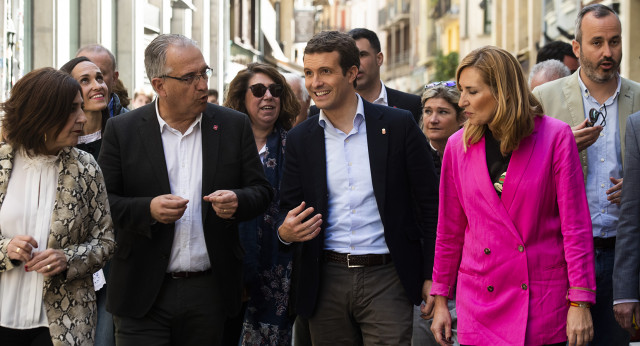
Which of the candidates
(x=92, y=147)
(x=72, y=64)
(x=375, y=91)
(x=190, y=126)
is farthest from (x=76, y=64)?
(x=375, y=91)

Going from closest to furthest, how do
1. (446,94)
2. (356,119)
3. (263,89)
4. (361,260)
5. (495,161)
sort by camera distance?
(495,161) < (361,260) < (356,119) < (446,94) < (263,89)

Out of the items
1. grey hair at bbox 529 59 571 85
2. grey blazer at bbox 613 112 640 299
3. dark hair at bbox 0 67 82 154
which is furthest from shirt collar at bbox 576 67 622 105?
dark hair at bbox 0 67 82 154

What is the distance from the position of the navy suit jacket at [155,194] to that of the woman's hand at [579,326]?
1.75 m

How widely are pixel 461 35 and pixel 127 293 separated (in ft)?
162

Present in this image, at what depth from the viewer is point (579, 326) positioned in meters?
4.48

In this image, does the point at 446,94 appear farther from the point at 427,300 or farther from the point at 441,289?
the point at 441,289

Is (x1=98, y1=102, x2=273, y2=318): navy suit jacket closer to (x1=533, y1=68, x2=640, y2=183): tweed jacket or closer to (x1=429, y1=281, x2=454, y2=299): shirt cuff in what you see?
(x1=429, y1=281, x2=454, y2=299): shirt cuff

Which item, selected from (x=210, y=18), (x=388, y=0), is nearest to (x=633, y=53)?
(x=210, y=18)

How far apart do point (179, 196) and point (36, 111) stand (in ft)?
2.73

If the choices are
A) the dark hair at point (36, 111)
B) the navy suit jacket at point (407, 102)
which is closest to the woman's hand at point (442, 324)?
the dark hair at point (36, 111)

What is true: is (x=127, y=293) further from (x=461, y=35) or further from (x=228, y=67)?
(x=461, y=35)

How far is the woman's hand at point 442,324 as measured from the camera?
198 inches

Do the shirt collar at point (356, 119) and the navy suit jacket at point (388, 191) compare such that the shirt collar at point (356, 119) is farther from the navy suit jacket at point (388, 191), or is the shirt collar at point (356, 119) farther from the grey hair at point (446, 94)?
the grey hair at point (446, 94)

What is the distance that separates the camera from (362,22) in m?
106
